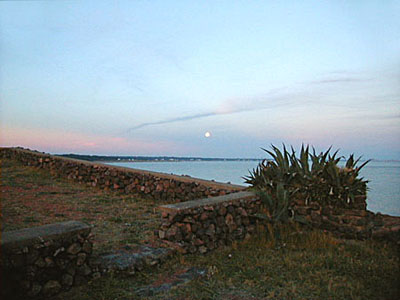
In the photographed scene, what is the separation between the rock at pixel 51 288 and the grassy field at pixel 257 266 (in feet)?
0.26

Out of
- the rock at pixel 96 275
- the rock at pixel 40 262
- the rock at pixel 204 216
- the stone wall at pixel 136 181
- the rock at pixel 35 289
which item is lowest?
the rock at pixel 96 275

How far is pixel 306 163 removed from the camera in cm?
507

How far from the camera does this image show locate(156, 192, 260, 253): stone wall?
3.72m

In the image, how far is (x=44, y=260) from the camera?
259 cm

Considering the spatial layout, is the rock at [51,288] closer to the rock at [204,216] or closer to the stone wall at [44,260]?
the stone wall at [44,260]

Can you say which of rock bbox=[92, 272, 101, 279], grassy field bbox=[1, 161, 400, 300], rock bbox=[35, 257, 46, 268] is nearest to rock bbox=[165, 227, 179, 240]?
grassy field bbox=[1, 161, 400, 300]

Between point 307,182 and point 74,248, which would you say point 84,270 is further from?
point 307,182

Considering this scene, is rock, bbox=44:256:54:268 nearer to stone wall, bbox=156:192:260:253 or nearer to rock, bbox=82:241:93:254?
rock, bbox=82:241:93:254

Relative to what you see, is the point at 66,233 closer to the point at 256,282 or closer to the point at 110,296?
the point at 110,296

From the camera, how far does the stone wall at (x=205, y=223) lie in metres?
3.72

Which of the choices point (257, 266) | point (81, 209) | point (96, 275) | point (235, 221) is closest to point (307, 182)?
point (235, 221)

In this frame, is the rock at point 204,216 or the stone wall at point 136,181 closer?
the rock at point 204,216

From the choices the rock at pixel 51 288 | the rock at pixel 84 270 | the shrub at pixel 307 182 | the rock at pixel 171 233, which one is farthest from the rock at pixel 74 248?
the shrub at pixel 307 182

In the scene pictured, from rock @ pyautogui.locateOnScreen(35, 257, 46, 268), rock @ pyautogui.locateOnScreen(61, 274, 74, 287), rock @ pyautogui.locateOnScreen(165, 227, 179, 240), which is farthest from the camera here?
rock @ pyautogui.locateOnScreen(165, 227, 179, 240)
